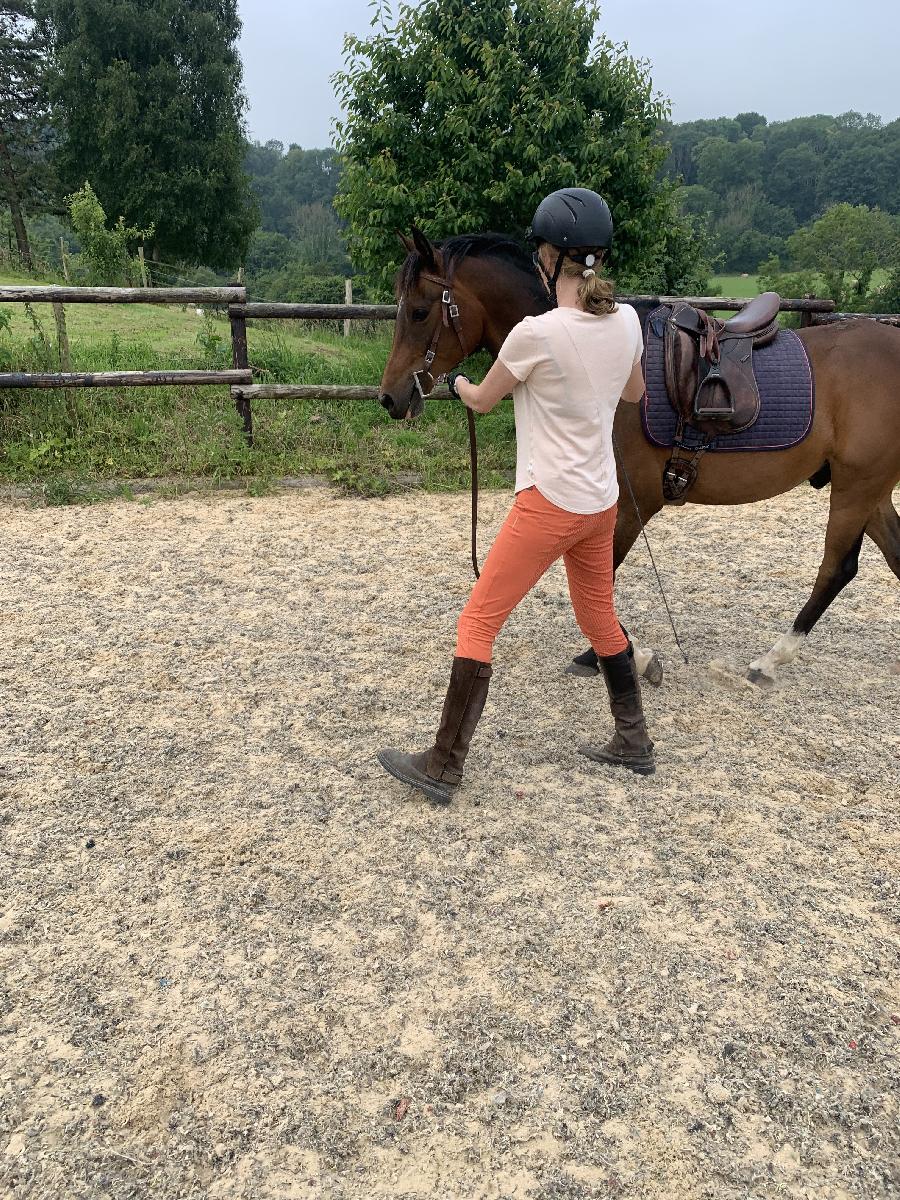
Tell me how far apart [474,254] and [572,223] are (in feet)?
3.45

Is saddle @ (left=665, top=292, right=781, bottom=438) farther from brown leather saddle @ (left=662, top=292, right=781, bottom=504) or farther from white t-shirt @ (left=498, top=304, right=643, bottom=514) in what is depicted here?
white t-shirt @ (left=498, top=304, right=643, bottom=514)

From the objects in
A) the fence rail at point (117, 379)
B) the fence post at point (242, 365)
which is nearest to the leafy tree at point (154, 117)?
the fence post at point (242, 365)

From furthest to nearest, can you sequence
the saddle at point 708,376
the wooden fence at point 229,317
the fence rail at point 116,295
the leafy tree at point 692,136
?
the leafy tree at point 692,136 → the wooden fence at point 229,317 → the fence rail at point 116,295 → the saddle at point 708,376

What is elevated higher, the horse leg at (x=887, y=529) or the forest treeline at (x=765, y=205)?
the forest treeline at (x=765, y=205)

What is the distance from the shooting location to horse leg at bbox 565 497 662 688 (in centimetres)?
355

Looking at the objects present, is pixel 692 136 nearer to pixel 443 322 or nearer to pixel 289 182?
pixel 289 182

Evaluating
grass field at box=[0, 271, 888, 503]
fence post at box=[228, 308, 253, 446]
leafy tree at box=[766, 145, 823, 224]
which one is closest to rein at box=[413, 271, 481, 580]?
grass field at box=[0, 271, 888, 503]

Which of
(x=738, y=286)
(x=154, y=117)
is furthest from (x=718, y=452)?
(x=738, y=286)

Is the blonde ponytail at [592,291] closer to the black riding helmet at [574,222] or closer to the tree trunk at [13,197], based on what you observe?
the black riding helmet at [574,222]

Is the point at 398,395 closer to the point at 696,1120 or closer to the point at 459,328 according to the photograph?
the point at 459,328

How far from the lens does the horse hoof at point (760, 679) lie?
382 centimetres

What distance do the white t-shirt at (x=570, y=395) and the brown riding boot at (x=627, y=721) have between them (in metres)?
0.73

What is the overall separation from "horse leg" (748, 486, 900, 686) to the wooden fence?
3.80 meters

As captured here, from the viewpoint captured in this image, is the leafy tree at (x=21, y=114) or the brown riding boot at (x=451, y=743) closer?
the brown riding boot at (x=451, y=743)
